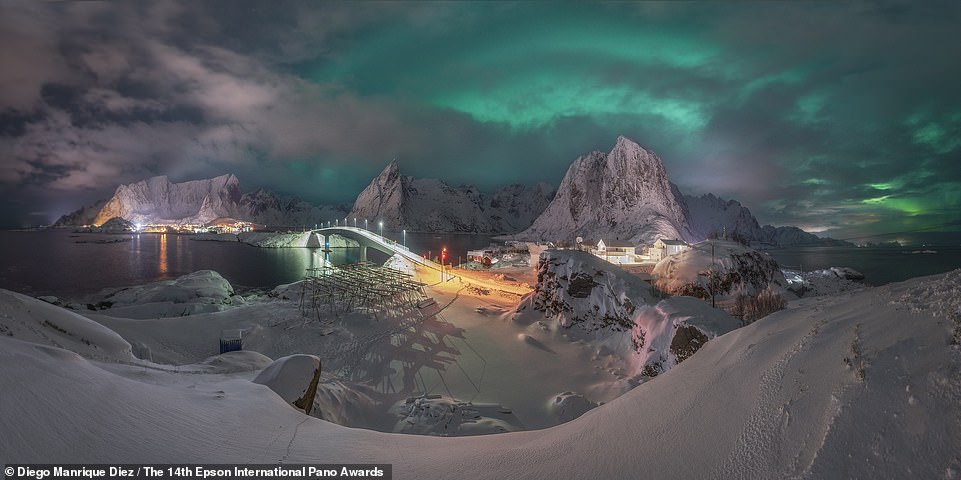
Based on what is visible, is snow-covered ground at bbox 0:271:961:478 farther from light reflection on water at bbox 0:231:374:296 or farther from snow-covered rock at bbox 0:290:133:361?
light reflection on water at bbox 0:231:374:296

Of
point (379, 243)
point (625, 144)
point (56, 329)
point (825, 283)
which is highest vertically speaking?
point (625, 144)

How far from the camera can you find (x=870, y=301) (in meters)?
4.91

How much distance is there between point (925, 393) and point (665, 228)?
9364cm

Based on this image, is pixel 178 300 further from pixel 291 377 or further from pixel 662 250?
pixel 662 250

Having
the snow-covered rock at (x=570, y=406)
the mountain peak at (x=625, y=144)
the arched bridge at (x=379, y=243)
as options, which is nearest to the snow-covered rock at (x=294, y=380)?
the snow-covered rock at (x=570, y=406)

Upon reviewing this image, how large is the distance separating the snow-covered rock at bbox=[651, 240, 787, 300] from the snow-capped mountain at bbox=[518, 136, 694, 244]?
53.5m

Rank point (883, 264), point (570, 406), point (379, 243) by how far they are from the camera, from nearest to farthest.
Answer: point (570, 406) → point (379, 243) → point (883, 264)

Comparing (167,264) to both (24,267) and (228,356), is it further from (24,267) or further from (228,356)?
(228,356)

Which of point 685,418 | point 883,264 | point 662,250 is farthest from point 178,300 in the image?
point 883,264

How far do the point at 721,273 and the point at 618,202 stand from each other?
9175cm

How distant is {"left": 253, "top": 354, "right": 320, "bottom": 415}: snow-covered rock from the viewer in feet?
29.0

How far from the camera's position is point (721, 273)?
25.5m

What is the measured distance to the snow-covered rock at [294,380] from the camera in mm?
8828

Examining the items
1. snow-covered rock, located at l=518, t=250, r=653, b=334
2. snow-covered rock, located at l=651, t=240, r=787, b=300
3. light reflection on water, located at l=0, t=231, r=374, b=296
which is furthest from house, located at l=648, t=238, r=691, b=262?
light reflection on water, located at l=0, t=231, r=374, b=296
